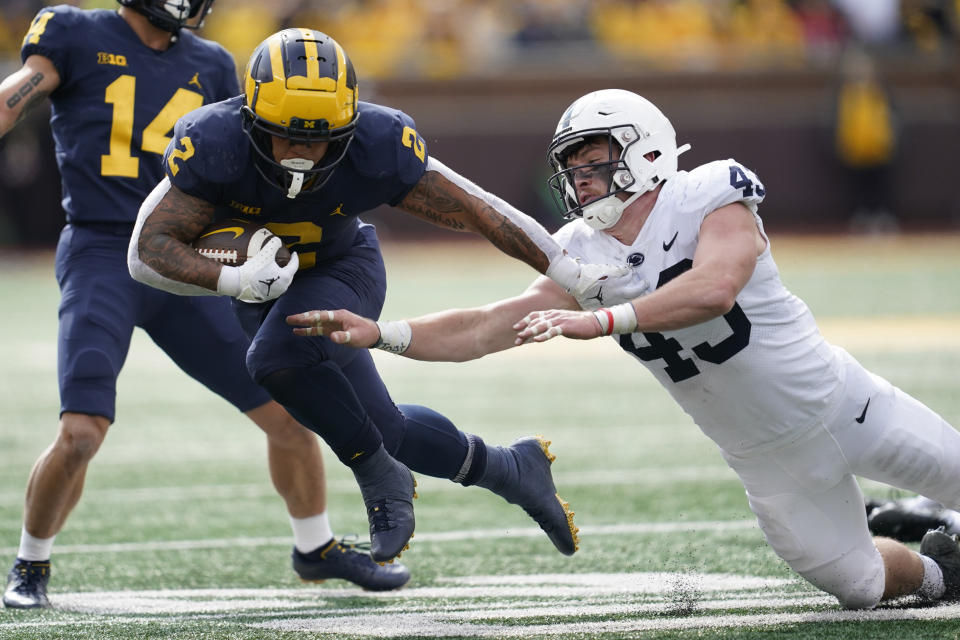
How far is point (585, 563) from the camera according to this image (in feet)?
14.6

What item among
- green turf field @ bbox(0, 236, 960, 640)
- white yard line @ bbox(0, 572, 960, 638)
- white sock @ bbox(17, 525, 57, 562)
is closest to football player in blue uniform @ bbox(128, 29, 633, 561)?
white yard line @ bbox(0, 572, 960, 638)

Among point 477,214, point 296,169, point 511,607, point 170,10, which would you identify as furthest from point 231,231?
point 511,607

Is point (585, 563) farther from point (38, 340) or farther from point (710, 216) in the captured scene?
point (38, 340)

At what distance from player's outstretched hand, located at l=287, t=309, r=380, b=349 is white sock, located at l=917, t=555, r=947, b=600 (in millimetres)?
1719

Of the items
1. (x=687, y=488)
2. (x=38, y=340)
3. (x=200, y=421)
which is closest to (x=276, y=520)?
(x=687, y=488)

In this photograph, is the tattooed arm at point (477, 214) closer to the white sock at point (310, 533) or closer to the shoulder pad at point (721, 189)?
the shoulder pad at point (721, 189)

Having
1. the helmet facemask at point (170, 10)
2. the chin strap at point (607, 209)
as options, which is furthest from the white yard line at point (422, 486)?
the chin strap at point (607, 209)

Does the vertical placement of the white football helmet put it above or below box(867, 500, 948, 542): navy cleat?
above

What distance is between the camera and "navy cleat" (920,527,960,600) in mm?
3826

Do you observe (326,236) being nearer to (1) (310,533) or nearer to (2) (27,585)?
(1) (310,533)

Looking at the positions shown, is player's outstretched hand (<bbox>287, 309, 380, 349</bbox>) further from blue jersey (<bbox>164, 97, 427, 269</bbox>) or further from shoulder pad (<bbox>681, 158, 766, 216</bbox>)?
shoulder pad (<bbox>681, 158, 766, 216</bbox>)

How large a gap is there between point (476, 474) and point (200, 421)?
408 centimetres

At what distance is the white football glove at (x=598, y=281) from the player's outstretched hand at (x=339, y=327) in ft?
1.83

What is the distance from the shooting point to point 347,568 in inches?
173
